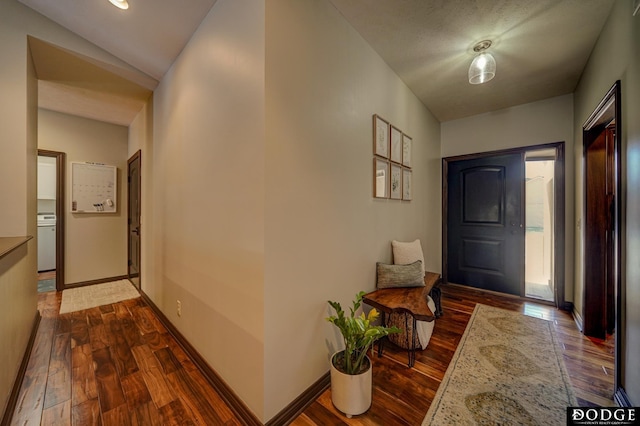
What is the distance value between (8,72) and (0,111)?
333 mm

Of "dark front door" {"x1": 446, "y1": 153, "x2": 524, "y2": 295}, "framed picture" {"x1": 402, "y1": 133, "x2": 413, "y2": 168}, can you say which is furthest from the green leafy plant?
"dark front door" {"x1": 446, "y1": 153, "x2": 524, "y2": 295}

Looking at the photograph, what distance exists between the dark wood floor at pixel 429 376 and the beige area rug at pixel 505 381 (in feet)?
0.21

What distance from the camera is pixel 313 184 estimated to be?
5.13 feet

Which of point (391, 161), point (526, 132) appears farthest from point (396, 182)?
point (526, 132)

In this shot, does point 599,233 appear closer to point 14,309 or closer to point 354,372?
point 354,372

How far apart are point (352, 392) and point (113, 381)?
1.69 m

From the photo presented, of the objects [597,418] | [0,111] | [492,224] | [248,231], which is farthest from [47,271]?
[492,224]

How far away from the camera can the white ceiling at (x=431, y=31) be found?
172 cm

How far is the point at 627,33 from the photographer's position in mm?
1512

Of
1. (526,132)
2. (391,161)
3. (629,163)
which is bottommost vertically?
(629,163)

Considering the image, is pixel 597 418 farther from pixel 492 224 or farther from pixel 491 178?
pixel 491 178

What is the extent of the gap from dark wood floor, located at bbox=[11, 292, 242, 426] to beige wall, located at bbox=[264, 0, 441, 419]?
0.62m

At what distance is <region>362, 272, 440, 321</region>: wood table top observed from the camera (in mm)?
1741

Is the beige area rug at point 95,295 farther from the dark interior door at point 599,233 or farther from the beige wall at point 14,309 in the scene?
the dark interior door at point 599,233
